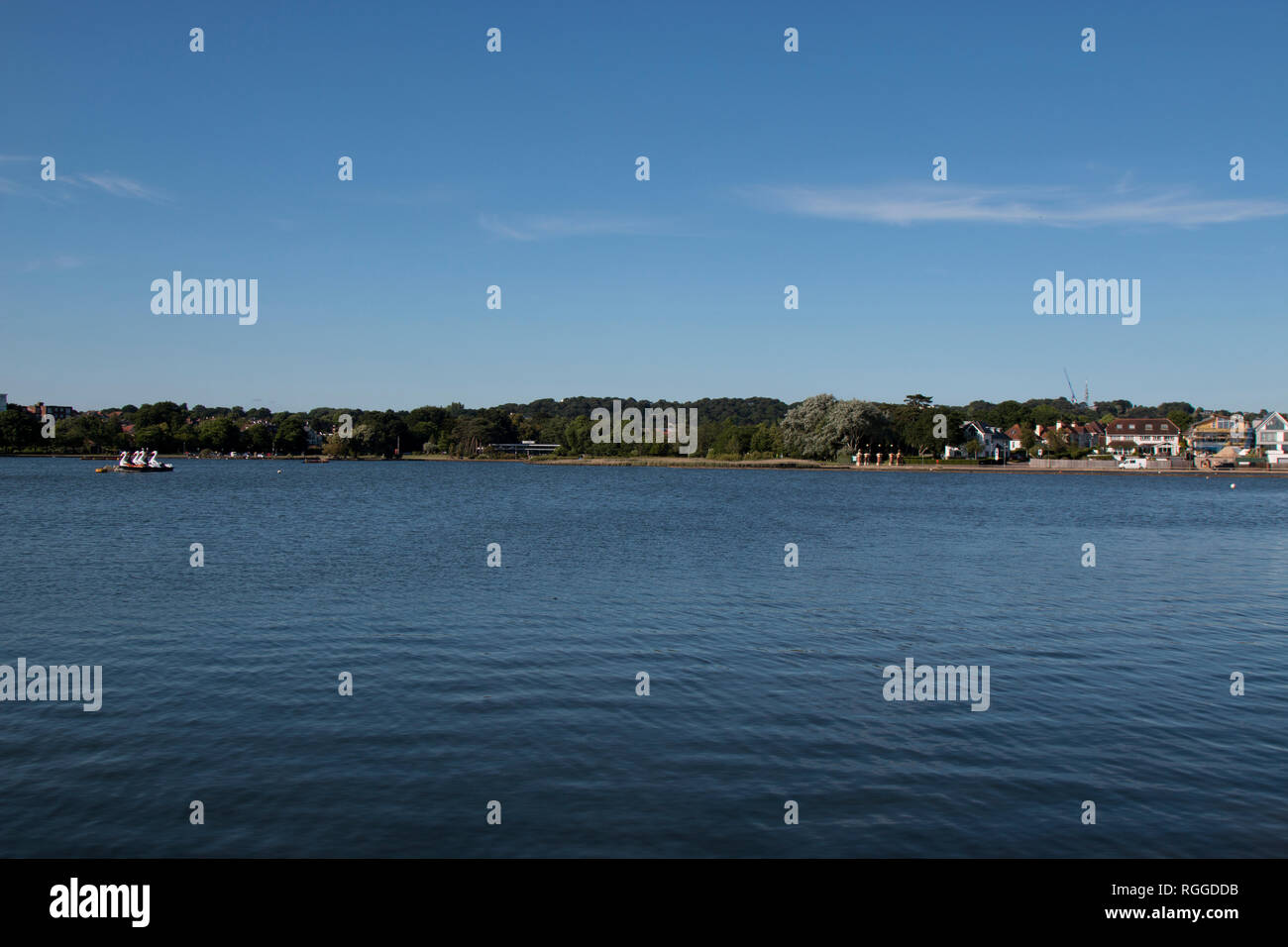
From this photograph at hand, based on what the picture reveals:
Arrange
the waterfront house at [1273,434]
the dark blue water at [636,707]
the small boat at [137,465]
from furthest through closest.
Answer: the waterfront house at [1273,434]
the small boat at [137,465]
the dark blue water at [636,707]

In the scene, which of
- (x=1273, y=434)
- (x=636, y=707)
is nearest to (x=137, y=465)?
(x=636, y=707)

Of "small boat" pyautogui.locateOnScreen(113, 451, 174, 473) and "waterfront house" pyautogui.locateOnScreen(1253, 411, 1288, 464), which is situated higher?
"waterfront house" pyautogui.locateOnScreen(1253, 411, 1288, 464)

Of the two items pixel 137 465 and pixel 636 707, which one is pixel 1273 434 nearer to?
pixel 137 465

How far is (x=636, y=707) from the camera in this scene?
15.4 m

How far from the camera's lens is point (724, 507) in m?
72.4

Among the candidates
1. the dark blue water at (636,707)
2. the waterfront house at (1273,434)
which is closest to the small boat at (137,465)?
the dark blue water at (636,707)

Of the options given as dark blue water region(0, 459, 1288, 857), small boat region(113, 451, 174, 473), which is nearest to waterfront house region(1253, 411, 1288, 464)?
dark blue water region(0, 459, 1288, 857)

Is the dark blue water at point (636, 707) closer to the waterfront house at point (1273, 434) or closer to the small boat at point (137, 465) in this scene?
the small boat at point (137, 465)

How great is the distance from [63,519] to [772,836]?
54870mm

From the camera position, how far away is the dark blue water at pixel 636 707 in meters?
10.5

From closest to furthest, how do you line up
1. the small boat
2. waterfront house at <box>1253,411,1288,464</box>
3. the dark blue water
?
the dark blue water, the small boat, waterfront house at <box>1253,411,1288,464</box>

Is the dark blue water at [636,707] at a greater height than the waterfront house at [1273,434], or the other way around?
the waterfront house at [1273,434]

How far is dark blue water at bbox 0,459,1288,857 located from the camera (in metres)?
10.5

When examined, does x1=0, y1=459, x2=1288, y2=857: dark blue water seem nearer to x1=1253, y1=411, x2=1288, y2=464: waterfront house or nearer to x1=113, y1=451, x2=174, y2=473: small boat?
x1=113, y1=451, x2=174, y2=473: small boat
